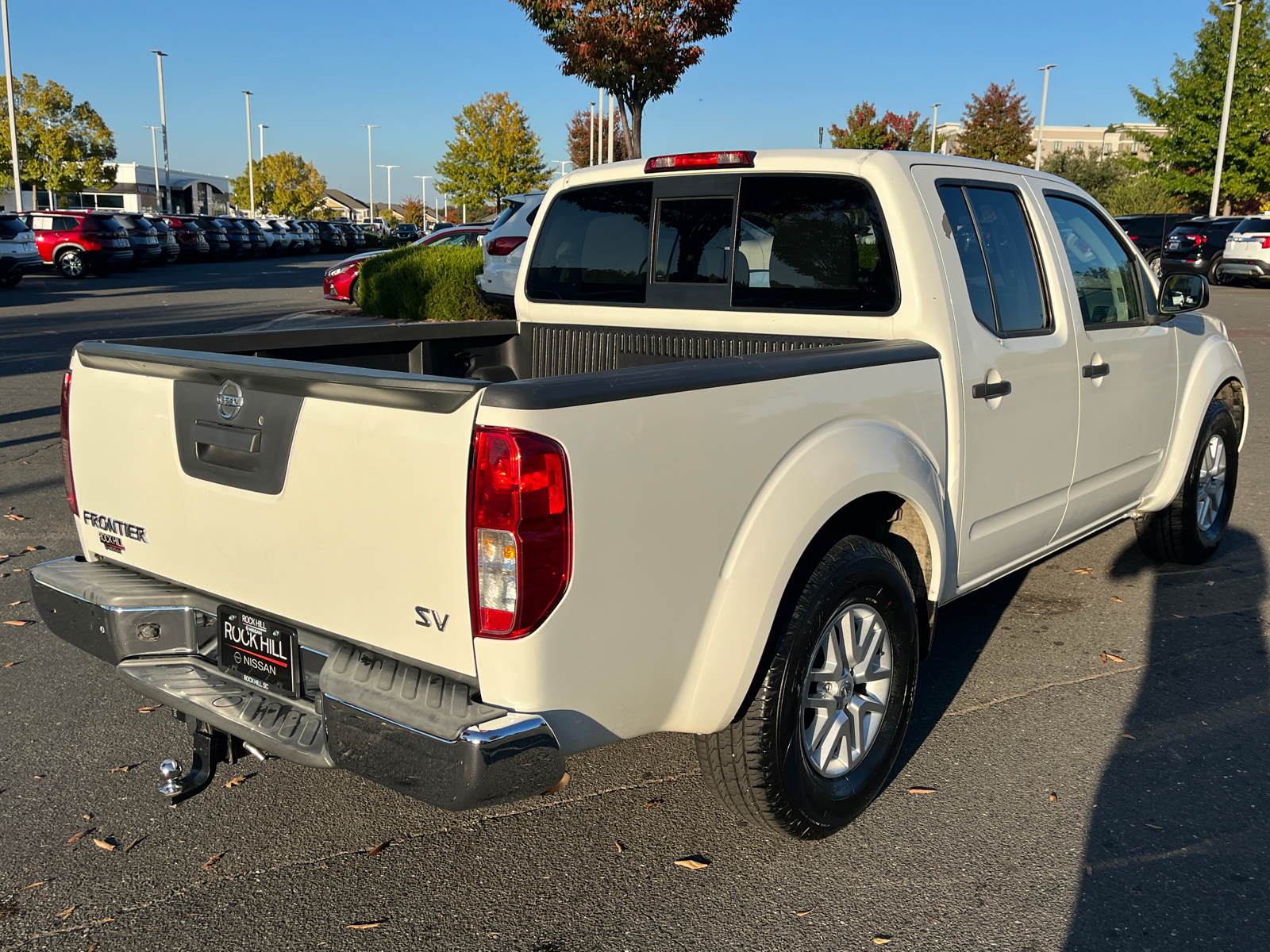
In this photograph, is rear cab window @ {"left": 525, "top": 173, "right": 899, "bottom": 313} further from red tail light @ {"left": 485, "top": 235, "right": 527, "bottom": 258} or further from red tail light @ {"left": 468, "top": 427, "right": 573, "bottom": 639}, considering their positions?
red tail light @ {"left": 485, "top": 235, "right": 527, "bottom": 258}

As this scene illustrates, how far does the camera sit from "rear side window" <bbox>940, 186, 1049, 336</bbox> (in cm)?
376

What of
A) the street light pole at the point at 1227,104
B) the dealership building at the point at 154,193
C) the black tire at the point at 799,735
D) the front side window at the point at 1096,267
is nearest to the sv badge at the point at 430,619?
the black tire at the point at 799,735

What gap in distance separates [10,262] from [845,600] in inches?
1063

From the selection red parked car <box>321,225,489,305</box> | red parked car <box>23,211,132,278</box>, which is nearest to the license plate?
red parked car <box>321,225,489,305</box>

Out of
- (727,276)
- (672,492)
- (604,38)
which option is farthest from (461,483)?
(604,38)

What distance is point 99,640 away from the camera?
121 inches

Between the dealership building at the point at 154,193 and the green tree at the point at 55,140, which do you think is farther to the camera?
the dealership building at the point at 154,193

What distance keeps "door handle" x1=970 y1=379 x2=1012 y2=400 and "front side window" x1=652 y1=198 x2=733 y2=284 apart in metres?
1.02

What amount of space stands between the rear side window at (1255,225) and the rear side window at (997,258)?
1090 inches

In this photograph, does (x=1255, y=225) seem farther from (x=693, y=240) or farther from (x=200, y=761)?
(x=200, y=761)

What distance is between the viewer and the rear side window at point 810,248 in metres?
3.66

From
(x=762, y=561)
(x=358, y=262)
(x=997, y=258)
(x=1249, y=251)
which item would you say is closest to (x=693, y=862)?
(x=762, y=561)

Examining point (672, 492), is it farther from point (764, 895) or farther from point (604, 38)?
point (604, 38)

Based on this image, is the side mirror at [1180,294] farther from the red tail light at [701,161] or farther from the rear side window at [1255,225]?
the rear side window at [1255,225]
